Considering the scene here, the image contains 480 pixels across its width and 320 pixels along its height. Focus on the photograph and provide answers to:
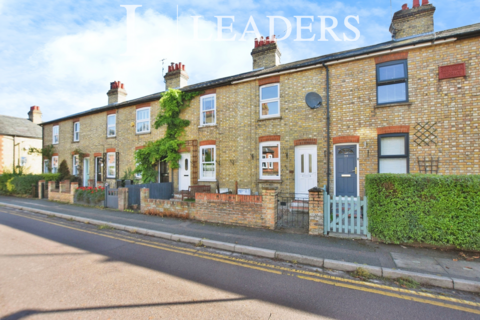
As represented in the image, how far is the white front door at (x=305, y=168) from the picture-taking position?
988cm

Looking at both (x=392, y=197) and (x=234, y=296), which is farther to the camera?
(x=392, y=197)

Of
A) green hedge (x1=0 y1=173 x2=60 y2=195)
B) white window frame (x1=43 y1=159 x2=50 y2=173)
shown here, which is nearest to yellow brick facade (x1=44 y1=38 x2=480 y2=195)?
green hedge (x1=0 y1=173 x2=60 y2=195)

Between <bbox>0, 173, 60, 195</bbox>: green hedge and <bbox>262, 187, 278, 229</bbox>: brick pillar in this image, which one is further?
<bbox>0, 173, 60, 195</bbox>: green hedge

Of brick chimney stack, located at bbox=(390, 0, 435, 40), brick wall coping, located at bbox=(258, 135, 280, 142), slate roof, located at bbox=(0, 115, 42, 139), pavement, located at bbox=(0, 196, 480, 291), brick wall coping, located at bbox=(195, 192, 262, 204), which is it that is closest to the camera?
pavement, located at bbox=(0, 196, 480, 291)

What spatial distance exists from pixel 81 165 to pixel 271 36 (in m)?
17.2

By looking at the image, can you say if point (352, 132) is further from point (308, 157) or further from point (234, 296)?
point (234, 296)

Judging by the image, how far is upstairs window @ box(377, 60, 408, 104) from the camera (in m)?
8.66

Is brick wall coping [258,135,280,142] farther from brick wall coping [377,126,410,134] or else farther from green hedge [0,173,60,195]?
green hedge [0,173,60,195]

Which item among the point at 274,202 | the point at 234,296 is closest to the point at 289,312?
the point at 234,296

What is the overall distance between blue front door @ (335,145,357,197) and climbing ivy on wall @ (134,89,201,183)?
835cm

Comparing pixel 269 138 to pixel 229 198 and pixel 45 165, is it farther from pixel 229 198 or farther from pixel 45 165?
pixel 45 165

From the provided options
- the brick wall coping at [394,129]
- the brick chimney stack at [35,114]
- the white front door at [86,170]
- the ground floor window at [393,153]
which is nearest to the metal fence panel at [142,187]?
the ground floor window at [393,153]

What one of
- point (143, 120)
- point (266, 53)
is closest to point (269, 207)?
point (266, 53)

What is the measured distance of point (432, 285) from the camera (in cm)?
398
